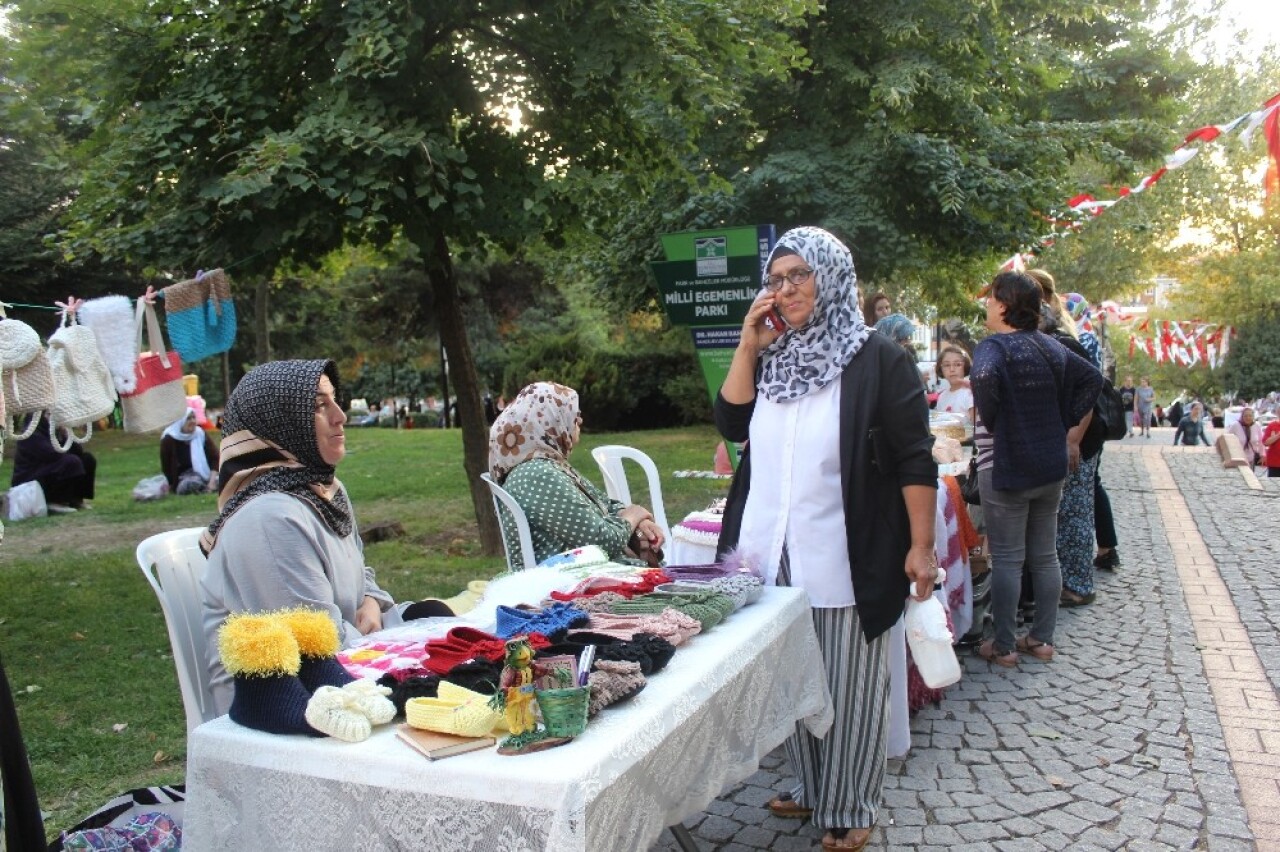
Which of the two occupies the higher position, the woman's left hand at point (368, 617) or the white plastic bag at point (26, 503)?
the woman's left hand at point (368, 617)

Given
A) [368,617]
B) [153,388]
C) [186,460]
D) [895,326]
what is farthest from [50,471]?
[368,617]

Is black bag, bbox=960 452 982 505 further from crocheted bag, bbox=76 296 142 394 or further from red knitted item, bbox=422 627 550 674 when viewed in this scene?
crocheted bag, bbox=76 296 142 394

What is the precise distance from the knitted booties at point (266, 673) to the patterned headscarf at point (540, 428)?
6.95ft

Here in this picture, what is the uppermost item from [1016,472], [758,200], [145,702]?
[758,200]

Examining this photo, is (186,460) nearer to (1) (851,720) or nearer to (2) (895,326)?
(2) (895,326)

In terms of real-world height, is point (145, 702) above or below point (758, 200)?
below

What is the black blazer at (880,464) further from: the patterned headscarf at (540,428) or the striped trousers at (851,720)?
the patterned headscarf at (540,428)

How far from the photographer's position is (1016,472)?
470 cm

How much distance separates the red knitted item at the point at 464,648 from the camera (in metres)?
2.10

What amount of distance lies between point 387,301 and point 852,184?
12917 millimetres

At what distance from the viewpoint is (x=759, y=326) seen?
2.98m

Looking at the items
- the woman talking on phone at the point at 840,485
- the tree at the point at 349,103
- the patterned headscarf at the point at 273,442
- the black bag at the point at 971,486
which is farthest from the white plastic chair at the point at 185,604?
the black bag at the point at 971,486

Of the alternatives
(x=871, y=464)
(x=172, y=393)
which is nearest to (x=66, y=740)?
(x=172, y=393)

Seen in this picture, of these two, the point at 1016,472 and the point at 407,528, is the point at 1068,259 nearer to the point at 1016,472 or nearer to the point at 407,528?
the point at 407,528
